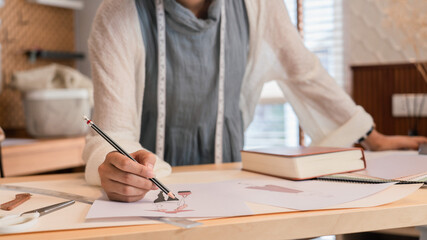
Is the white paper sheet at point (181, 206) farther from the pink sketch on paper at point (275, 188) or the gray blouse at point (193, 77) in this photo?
the gray blouse at point (193, 77)

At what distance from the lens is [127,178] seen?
64 cm

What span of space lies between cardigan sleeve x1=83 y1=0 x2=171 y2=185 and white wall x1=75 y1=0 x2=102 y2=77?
2.43 metres

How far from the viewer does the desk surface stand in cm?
51

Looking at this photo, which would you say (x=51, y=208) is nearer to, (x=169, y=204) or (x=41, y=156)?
(x=169, y=204)

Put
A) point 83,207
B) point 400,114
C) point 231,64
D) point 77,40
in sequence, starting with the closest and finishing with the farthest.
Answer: point 83,207 < point 231,64 < point 400,114 < point 77,40

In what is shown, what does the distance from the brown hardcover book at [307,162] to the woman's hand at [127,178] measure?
239 millimetres

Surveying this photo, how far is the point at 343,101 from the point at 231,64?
0.29 metres

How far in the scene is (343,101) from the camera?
46.3 inches

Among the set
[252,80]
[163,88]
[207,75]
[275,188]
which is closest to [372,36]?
[252,80]

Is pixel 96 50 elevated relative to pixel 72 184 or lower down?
elevated

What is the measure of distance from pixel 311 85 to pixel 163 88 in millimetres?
371

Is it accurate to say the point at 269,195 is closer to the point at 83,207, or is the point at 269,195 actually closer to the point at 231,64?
the point at 83,207

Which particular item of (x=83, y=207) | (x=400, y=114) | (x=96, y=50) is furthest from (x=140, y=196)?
(x=400, y=114)

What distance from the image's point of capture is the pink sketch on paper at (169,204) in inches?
23.3
